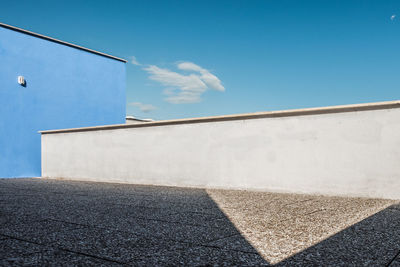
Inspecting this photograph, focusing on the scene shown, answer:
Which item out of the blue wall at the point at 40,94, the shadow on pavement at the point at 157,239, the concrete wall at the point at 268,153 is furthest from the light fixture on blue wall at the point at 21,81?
A: the shadow on pavement at the point at 157,239

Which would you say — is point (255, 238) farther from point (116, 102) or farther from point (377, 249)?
point (116, 102)

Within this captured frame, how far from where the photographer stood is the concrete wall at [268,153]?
17.0 feet

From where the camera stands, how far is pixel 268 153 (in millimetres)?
6191

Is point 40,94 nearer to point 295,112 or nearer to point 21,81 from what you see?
point 21,81

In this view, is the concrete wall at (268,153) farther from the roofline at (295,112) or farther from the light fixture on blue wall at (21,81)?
the light fixture on blue wall at (21,81)

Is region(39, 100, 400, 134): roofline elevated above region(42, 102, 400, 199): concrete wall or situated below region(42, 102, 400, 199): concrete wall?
above

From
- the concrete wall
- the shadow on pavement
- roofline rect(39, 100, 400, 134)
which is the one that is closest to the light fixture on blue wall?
the concrete wall

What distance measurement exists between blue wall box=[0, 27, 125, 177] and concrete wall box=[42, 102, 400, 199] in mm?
3661

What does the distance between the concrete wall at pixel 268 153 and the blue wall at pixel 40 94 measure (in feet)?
12.0

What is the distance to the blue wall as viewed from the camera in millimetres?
10781

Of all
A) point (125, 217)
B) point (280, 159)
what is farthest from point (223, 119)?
point (125, 217)

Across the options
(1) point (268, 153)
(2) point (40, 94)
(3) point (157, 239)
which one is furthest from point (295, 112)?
(2) point (40, 94)

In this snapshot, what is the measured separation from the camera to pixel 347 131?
17.7 feet

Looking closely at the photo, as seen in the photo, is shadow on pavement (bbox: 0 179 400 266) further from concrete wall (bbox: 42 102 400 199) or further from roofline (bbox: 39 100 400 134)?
roofline (bbox: 39 100 400 134)
